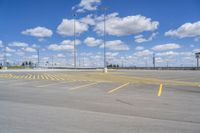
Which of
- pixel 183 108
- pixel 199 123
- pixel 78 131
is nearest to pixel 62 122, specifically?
pixel 78 131

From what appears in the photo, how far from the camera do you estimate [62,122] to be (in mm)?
5984

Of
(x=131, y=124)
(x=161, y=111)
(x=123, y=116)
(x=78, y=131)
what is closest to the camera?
(x=78, y=131)

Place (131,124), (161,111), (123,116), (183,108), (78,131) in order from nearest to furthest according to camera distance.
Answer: (78,131) < (131,124) < (123,116) < (161,111) < (183,108)

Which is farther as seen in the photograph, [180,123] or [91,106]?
[91,106]

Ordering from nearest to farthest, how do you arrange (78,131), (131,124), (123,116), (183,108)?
(78,131), (131,124), (123,116), (183,108)

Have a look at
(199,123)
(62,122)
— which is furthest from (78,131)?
(199,123)

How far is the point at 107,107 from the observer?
8.17m

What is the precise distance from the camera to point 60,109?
7.77m

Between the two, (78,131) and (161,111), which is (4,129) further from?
(161,111)

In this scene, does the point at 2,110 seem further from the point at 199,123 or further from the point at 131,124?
the point at 199,123

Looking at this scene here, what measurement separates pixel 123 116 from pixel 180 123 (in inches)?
65.4

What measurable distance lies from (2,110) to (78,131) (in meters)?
3.66

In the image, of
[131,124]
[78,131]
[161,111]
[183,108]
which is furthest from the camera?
[183,108]

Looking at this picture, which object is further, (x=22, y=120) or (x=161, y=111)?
(x=161, y=111)
